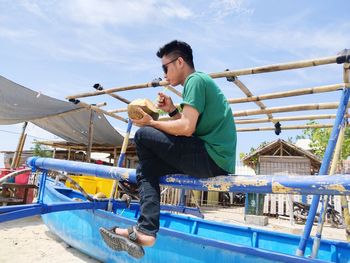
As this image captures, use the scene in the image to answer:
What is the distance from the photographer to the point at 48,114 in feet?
30.8

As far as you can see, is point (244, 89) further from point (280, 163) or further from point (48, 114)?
point (280, 163)

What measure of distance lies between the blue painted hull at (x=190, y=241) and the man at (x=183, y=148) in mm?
954

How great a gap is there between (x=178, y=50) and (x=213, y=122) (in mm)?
657

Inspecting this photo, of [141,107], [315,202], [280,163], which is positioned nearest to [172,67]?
[141,107]

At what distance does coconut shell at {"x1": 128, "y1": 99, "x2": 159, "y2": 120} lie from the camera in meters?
2.20

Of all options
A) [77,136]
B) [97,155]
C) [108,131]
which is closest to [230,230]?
[108,131]

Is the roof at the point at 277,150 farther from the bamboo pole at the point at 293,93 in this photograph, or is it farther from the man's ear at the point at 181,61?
the man's ear at the point at 181,61

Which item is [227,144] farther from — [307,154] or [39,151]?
[39,151]

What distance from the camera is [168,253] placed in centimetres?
328

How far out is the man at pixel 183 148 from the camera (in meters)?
2.05

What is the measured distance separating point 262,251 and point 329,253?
Answer: 4.83 feet

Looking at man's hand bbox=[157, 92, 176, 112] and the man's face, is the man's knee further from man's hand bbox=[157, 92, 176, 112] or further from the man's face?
the man's face

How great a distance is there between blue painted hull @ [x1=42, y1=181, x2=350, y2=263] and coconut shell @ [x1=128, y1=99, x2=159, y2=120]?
56.3 inches

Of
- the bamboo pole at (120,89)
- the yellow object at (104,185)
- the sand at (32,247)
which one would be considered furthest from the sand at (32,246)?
the bamboo pole at (120,89)
